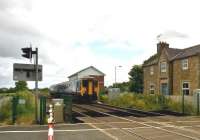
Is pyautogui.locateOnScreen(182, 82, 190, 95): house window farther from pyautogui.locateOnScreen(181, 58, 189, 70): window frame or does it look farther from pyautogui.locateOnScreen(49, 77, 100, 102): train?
pyautogui.locateOnScreen(49, 77, 100, 102): train

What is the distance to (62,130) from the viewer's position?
17.0m

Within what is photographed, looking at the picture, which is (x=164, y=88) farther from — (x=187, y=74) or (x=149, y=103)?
(x=149, y=103)

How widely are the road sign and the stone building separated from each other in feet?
85.6

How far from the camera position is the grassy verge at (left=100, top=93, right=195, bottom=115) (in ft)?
104

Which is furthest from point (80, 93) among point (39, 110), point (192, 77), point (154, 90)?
point (39, 110)

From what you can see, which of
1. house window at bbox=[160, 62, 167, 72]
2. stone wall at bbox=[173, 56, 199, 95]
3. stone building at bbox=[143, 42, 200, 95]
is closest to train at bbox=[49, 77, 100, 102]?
stone building at bbox=[143, 42, 200, 95]

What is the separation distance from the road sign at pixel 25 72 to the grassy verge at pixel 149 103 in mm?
13705

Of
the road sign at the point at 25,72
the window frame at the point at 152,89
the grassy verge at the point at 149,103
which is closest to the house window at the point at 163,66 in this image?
the window frame at the point at 152,89

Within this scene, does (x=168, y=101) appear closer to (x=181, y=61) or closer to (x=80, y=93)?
(x=181, y=61)

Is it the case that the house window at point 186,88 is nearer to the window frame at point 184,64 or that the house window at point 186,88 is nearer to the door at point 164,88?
Answer: the window frame at point 184,64

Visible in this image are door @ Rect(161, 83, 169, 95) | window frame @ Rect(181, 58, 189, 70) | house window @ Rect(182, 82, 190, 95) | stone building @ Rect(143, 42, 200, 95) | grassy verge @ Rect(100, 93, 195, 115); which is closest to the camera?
grassy verge @ Rect(100, 93, 195, 115)

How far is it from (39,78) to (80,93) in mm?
28741

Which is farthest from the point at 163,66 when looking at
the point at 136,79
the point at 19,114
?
the point at 19,114

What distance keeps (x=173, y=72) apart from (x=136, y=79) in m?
31.2
